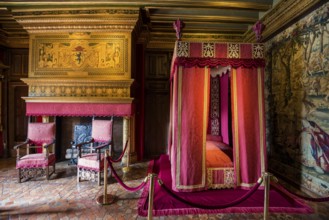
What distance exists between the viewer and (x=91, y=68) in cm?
463

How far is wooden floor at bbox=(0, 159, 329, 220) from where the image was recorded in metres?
2.48

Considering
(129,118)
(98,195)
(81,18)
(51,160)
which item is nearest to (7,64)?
(81,18)

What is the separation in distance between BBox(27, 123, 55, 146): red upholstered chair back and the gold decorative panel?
4.40 feet

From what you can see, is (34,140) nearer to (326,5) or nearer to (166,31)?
(166,31)

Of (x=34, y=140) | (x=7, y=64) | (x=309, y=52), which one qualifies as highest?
(x=7, y=64)

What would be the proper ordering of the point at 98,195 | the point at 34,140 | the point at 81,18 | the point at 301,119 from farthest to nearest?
the point at 81,18 → the point at 34,140 → the point at 301,119 → the point at 98,195

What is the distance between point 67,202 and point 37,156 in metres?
1.57

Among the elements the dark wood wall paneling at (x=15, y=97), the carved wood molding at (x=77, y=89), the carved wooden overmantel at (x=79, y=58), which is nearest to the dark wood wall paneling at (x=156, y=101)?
the carved wooden overmantel at (x=79, y=58)

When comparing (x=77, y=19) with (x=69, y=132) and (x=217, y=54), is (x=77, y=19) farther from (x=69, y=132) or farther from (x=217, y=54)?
(x=217, y=54)

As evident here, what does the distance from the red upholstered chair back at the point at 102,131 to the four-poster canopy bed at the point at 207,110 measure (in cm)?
183

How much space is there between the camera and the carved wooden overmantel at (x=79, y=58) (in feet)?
14.8

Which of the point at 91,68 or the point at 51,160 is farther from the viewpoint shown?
the point at 91,68

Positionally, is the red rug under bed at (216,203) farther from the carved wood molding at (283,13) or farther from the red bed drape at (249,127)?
the carved wood molding at (283,13)

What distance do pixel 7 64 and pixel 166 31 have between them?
16.7ft
